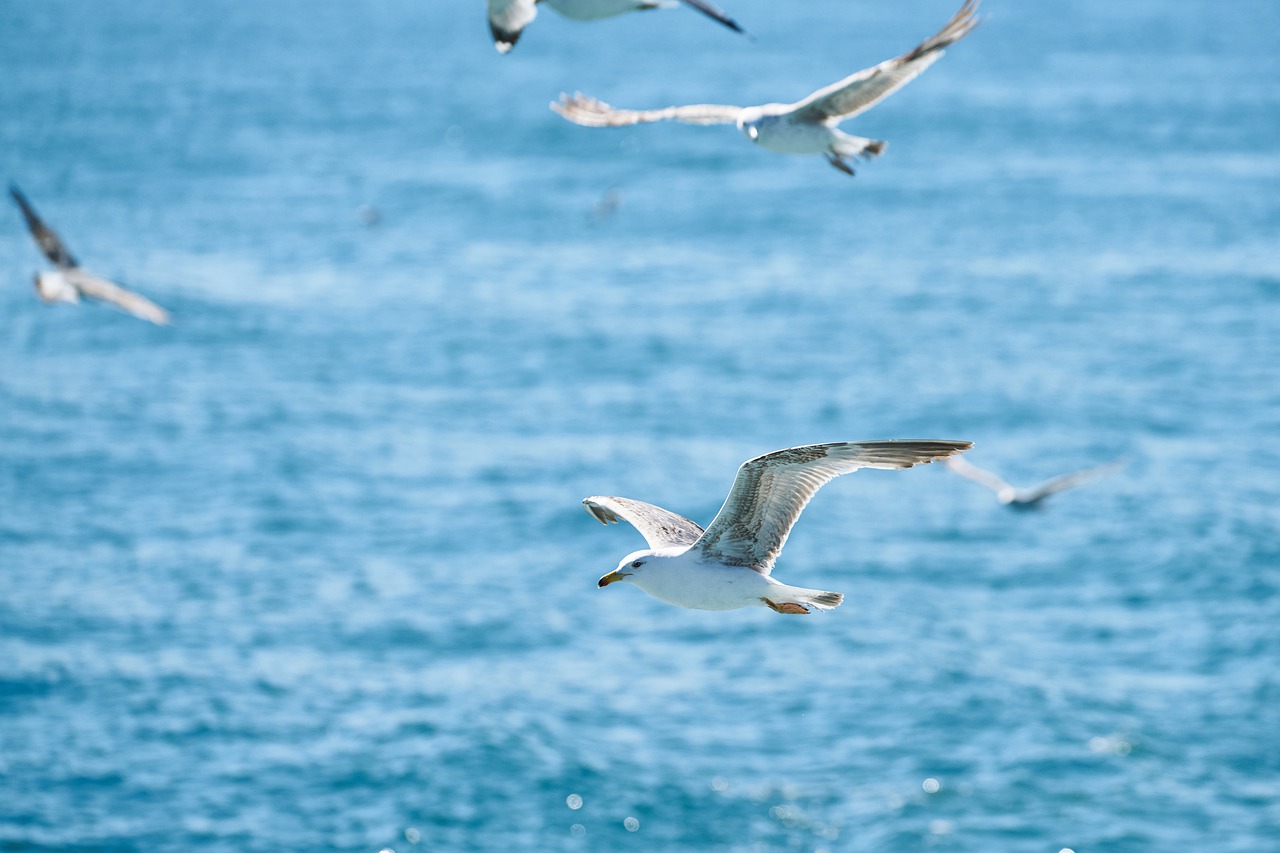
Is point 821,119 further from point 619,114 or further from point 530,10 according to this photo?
point 530,10

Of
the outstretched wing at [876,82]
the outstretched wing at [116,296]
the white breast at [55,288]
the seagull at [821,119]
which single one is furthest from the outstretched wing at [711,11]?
the white breast at [55,288]

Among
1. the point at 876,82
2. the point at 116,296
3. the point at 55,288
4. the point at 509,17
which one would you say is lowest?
the point at 55,288

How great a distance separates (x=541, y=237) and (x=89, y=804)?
5447cm

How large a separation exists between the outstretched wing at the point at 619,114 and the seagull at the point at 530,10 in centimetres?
79

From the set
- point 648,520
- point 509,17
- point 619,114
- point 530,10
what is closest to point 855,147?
point 619,114

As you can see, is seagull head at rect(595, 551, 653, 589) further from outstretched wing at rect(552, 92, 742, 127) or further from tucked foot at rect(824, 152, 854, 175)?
outstretched wing at rect(552, 92, 742, 127)

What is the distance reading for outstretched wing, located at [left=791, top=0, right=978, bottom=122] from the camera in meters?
10.8

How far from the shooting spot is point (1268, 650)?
4266cm

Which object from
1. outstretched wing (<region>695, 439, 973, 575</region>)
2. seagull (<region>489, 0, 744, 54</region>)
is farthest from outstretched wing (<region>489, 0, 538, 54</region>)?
outstretched wing (<region>695, 439, 973, 575</region>)

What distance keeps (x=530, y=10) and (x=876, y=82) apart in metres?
3.03

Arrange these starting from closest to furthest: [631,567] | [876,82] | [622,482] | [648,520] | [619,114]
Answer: [631,567]
[648,520]
[876,82]
[619,114]
[622,482]

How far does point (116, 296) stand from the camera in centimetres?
2008

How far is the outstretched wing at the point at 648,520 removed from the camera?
11.8m

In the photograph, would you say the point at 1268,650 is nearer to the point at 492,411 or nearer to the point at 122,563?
the point at 492,411
